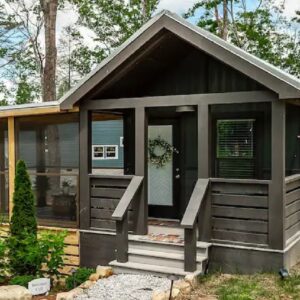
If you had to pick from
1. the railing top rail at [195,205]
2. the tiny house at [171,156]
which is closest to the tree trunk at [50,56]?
the tiny house at [171,156]

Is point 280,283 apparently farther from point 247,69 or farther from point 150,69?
point 150,69

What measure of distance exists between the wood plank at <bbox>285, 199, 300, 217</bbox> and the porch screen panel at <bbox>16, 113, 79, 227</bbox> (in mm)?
3208

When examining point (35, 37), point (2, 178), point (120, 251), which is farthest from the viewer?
point (35, 37)

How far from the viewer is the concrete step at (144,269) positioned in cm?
559

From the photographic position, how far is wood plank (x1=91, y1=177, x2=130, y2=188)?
6.62 metres

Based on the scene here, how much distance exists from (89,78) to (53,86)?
23.5ft

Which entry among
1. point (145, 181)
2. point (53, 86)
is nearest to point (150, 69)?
point (145, 181)

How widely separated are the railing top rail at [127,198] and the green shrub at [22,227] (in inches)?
52.0

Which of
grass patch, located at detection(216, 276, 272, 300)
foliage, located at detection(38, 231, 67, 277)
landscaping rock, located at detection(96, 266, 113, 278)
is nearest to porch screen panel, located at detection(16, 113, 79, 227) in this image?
foliage, located at detection(38, 231, 67, 277)

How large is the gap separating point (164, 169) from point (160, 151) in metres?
0.35

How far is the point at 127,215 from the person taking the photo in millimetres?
6309

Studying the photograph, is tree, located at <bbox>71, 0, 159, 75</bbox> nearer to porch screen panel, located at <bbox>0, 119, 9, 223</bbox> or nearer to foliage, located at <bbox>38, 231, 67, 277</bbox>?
porch screen panel, located at <bbox>0, 119, 9, 223</bbox>

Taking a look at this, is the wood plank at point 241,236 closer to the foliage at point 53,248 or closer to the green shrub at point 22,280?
the foliage at point 53,248

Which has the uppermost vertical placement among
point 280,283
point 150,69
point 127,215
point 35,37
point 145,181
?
point 35,37
